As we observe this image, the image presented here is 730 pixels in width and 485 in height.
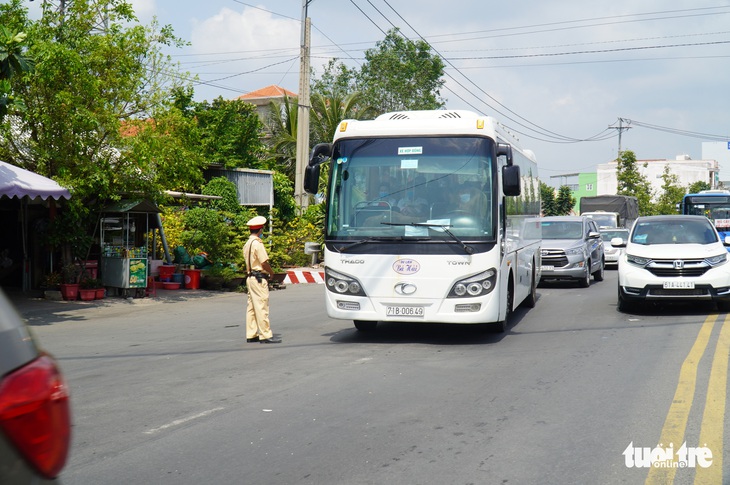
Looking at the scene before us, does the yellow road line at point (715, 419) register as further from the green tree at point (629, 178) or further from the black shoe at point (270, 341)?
the green tree at point (629, 178)

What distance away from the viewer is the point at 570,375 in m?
8.25

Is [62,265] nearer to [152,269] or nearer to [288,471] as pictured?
[152,269]

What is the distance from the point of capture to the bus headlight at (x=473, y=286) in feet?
33.4

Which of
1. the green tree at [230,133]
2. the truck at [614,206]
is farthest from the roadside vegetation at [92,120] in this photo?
the truck at [614,206]

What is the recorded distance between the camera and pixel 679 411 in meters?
6.57

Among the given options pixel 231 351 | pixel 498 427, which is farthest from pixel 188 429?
pixel 231 351

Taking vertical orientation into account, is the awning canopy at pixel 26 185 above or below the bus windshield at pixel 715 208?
above

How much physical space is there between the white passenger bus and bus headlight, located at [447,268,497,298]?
13 mm

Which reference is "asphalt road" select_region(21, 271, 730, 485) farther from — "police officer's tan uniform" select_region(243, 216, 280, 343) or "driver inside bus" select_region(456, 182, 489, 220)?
"driver inside bus" select_region(456, 182, 489, 220)

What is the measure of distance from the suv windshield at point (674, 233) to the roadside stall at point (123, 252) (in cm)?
1092

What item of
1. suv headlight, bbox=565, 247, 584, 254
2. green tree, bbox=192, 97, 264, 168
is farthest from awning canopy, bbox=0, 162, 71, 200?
green tree, bbox=192, 97, 264, 168

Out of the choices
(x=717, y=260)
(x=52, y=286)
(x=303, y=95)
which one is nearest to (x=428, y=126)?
(x=717, y=260)

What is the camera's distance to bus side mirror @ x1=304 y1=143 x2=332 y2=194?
10719 mm

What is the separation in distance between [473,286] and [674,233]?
608cm
